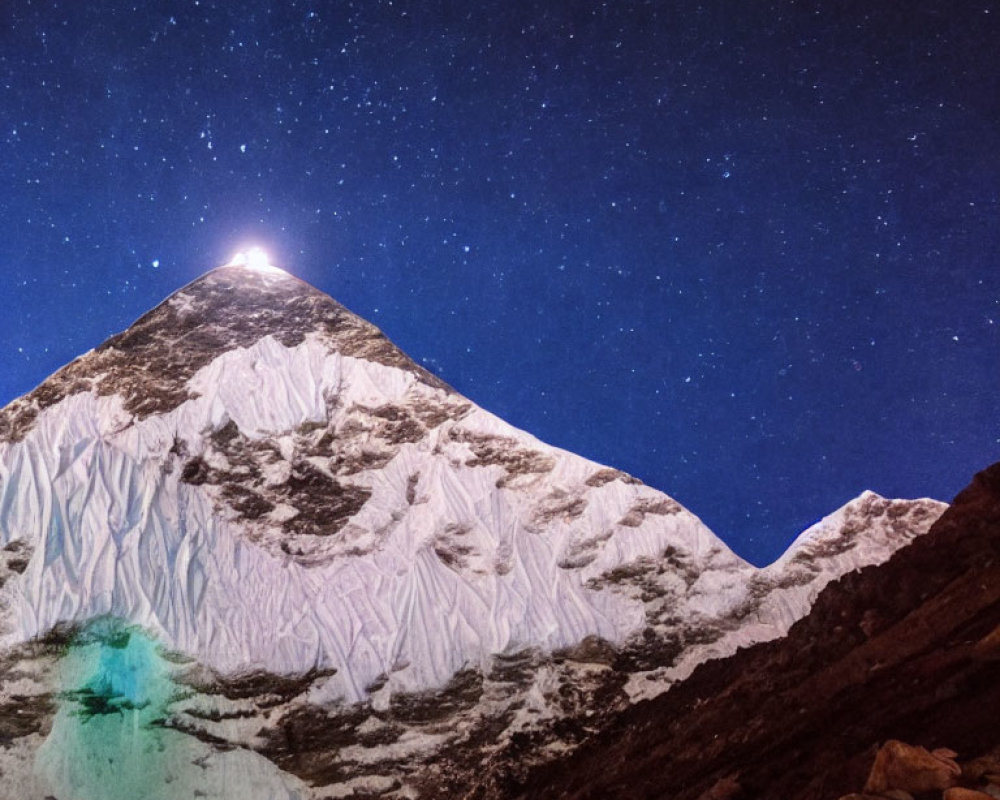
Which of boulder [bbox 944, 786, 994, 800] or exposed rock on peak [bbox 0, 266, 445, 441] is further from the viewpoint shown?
exposed rock on peak [bbox 0, 266, 445, 441]

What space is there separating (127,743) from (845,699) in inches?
1603

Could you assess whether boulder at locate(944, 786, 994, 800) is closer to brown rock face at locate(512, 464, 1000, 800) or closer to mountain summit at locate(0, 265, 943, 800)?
brown rock face at locate(512, 464, 1000, 800)

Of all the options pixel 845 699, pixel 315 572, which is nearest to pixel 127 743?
pixel 315 572

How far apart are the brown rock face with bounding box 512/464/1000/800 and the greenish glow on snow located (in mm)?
16715

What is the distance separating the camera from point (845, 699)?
2639 centimetres

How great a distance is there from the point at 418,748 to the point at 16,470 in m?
37.2

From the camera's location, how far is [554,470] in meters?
68.0

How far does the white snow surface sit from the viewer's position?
52688 mm

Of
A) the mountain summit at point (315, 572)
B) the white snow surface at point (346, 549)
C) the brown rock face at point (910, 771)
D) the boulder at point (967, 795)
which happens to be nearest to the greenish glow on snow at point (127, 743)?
the mountain summit at point (315, 572)

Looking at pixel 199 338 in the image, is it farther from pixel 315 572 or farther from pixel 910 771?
pixel 910 771

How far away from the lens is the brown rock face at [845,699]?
16.3 metres

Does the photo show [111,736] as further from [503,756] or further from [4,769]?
[503,756]

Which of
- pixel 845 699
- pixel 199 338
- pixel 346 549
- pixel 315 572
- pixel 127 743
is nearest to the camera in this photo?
pixel 845 699

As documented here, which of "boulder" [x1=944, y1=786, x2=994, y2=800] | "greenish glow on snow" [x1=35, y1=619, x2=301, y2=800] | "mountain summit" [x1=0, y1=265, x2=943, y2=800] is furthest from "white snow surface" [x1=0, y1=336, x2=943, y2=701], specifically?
"boulder" [x1=944, y1=786, x2=994, y2=800]
